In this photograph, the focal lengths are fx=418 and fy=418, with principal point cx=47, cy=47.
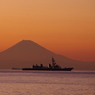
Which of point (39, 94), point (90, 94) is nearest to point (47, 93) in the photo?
point (39, 94)

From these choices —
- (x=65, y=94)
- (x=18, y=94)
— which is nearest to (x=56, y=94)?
(x=65, y=94)

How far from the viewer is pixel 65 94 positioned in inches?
2864

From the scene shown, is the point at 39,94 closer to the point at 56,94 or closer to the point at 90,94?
the point at 56,94

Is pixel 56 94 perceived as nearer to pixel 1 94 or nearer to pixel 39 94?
pixel 39 94

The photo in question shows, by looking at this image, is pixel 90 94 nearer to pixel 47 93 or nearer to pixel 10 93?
pixel 47 93

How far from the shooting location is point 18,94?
2781 inches

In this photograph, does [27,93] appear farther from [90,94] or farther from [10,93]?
[90,94]

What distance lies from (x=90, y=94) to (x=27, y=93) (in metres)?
11.0

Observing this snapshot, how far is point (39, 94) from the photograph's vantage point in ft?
237

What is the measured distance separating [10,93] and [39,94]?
503 centimetres

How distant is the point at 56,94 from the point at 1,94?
9.48 metres

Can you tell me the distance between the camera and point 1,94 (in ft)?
230

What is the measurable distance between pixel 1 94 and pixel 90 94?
50.8ft

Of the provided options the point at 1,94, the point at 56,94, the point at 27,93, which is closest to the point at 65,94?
the point at 56,94
